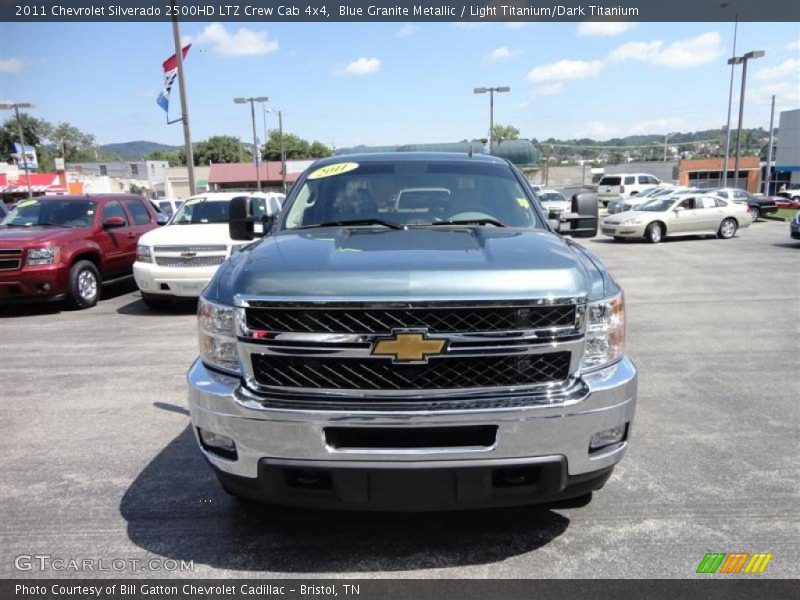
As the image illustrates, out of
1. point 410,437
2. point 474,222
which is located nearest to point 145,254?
point 474,222

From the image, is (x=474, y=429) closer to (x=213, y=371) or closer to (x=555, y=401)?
(x=555, y=401)

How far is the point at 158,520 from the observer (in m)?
3.20

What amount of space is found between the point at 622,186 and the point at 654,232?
1874cm

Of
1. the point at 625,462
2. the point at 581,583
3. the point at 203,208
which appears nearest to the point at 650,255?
the point at 203,208

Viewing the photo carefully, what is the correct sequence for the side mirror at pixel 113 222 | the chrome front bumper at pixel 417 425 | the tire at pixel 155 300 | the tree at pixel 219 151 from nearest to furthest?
1. the chrome front bumper at pixel 417 425
2. the tire at pixel 155 300
3. the side mirror at pixel 113 222
4. the tree at pixel 219 151

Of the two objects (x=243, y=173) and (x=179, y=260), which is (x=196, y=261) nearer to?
(x=179, y=260)

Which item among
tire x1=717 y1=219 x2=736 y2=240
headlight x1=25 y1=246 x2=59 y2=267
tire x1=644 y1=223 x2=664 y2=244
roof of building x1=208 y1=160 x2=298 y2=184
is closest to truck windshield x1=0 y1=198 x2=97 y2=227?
headlight x1=25 y1=246 x2=59 y2=267

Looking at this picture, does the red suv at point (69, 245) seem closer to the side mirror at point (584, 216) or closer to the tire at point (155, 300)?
the tire at point (155, 300)

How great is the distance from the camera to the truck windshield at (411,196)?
3793 mm

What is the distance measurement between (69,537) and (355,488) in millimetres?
1714

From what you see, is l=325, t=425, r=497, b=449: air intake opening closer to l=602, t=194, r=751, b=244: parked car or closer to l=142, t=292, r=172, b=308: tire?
l=142, t=292, r=172, b=308: tire

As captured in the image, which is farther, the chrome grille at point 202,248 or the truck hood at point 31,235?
the truck hood at point 31,235

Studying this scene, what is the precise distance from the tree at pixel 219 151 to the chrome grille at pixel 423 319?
111 m

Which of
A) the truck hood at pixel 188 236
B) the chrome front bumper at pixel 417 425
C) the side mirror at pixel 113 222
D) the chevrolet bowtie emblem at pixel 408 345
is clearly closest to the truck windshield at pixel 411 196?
the chevrolet bowtie emblem at pixel 408 345
